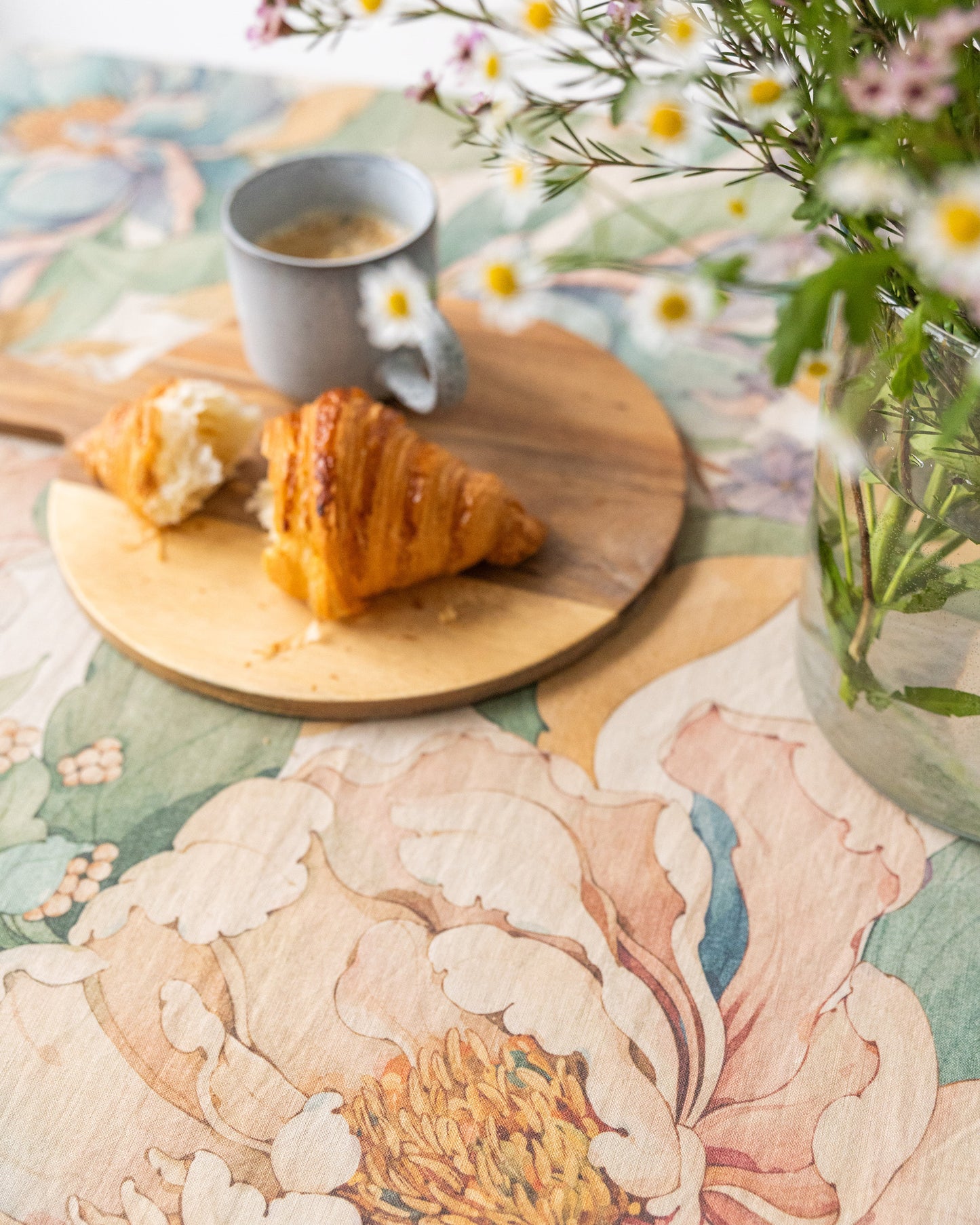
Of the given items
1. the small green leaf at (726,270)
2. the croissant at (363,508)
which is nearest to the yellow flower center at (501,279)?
the small green leaf at (726,270)

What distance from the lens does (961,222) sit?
31 centimetres

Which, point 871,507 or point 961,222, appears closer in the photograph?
point 961,222

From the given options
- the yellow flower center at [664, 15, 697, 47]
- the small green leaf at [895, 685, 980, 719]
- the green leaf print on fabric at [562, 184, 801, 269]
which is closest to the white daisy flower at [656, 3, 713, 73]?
the yellow flower center at [664, 15, 697, 47]

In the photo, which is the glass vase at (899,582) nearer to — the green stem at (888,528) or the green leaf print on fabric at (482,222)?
the green stem at (888,528)

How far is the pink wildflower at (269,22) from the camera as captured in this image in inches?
19.7

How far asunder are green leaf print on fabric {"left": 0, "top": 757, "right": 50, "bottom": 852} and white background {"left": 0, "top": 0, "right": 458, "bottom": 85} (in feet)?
4.31

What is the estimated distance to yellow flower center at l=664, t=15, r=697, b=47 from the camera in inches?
16.3

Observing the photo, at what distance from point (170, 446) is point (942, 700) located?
54cm

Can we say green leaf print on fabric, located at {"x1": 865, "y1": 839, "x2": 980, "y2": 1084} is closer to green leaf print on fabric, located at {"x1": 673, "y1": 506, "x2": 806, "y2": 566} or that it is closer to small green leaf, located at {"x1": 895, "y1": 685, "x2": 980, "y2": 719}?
small green leaf, located at {"x1": 895, "y1": 685, "x2": 980, "y2": 719}

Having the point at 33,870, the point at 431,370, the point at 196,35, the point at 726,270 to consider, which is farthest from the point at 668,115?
the point at 196,35

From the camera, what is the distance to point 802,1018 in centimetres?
61

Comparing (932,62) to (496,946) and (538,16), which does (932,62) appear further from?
(496,946)

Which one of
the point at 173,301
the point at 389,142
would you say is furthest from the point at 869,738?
the point at 389,142

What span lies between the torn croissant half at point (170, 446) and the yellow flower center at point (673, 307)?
18.5 inches
